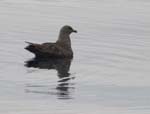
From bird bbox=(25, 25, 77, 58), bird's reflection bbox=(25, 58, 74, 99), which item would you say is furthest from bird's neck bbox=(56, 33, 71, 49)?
bird's reflection bbox=(25, 58, 74, 99)

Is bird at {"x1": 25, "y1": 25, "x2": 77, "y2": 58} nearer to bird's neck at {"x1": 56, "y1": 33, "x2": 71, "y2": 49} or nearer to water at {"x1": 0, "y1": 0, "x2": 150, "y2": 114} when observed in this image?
bird's neck at {"x1": 56, "y1": 33, "x2": 71, "y2": 49}

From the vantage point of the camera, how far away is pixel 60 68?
24.3 m

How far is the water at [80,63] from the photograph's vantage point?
1942 cm

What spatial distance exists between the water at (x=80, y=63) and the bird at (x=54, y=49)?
13.0 inches

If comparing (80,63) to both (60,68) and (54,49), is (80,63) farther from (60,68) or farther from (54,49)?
(54,49)

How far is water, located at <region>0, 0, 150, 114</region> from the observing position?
19422mm

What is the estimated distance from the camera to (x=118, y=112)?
18734 millimetres

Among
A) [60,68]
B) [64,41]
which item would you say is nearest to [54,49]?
[64,41]

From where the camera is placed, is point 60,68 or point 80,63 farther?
point 80,63

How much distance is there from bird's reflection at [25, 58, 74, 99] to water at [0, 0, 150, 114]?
22 mm

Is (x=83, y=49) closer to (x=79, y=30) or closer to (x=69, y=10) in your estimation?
(x=79, y=30)

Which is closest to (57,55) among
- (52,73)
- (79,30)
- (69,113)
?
(52,73)

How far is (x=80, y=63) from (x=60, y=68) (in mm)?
789

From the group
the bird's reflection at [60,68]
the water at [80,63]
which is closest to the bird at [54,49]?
the bird's reflection at [60,68]
